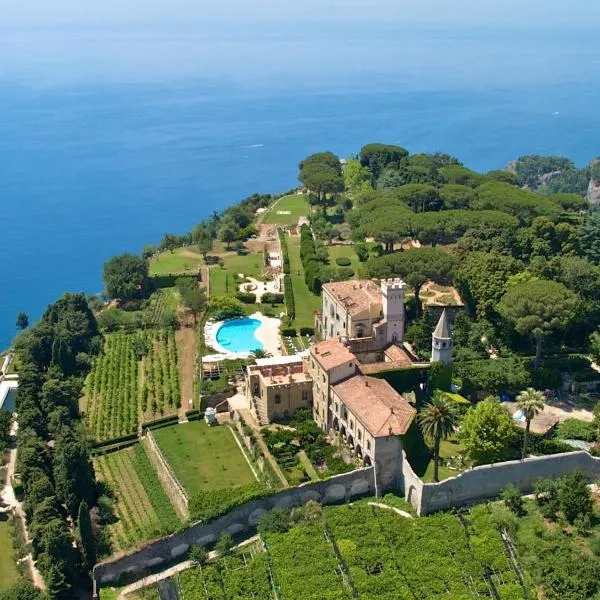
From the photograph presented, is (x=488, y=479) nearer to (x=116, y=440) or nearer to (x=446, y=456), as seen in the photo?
(x=446, y=456)

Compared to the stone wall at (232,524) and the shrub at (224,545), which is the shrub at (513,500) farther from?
the shrub at (224,545)

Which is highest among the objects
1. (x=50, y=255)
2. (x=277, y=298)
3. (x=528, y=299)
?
(x=528, y=299)

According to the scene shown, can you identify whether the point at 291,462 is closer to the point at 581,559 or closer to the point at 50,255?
the point at 581,559

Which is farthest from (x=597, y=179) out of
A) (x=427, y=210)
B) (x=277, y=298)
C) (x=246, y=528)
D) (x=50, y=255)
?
(x=246, y=528)

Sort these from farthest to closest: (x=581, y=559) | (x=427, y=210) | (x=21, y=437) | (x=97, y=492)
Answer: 1. (x=427, y=210)
2. (x=21, y=437)
3. (x=97, y=492)
4. (x=581, y=559)

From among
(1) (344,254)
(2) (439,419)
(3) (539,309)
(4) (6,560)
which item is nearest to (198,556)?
(4) (6,560)

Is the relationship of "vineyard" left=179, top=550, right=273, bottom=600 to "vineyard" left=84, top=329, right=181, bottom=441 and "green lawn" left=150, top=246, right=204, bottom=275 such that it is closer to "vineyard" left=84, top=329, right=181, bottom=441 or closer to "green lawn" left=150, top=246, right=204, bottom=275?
"vineyard" left=84, top=329, right=181, bottom=441
